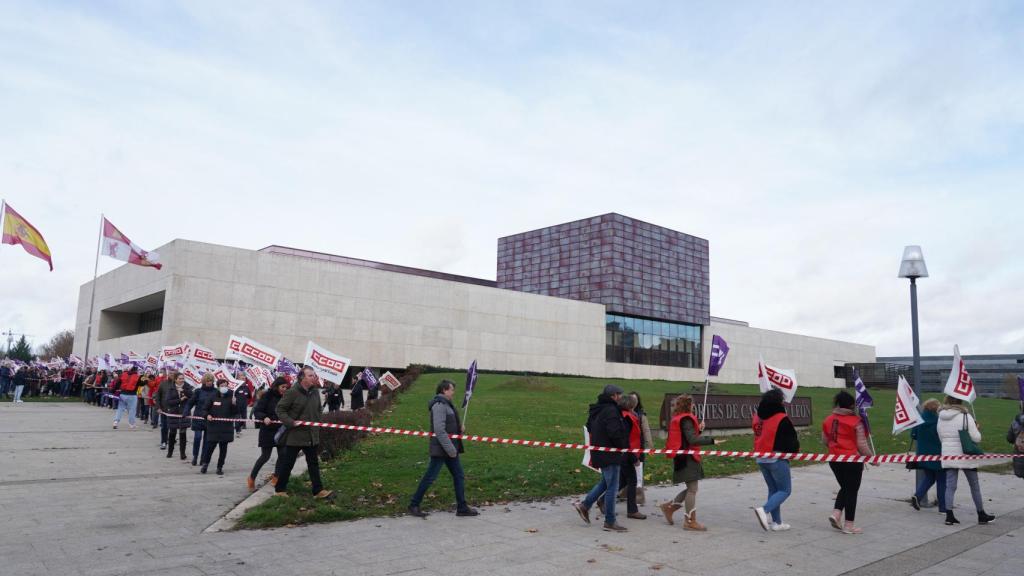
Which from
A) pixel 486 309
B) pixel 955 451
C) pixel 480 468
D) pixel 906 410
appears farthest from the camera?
pixel 486 309

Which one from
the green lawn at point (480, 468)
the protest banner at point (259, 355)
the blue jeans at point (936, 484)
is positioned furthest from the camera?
the protest banner at point (259, 355)

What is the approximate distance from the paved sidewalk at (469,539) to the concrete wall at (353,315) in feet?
131

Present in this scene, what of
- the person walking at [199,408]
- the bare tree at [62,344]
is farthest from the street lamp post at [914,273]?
the bare tree at [62,344]

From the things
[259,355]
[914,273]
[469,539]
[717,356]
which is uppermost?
[914,273]

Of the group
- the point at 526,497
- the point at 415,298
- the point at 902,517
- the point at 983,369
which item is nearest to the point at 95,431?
the point at 526,497

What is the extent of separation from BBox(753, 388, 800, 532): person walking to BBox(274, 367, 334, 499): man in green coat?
5722mm

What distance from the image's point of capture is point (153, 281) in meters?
51.2

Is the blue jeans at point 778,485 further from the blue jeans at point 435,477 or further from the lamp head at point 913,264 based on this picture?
the lamp head at point 913,264

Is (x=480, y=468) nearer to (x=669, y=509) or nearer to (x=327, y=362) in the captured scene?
(x=669, y=509)

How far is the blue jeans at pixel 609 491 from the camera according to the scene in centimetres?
802

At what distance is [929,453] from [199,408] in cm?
1229

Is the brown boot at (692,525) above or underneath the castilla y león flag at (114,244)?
underneath

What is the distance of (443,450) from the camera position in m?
8.47

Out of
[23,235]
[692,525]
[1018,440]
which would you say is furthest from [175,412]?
[23,235]
